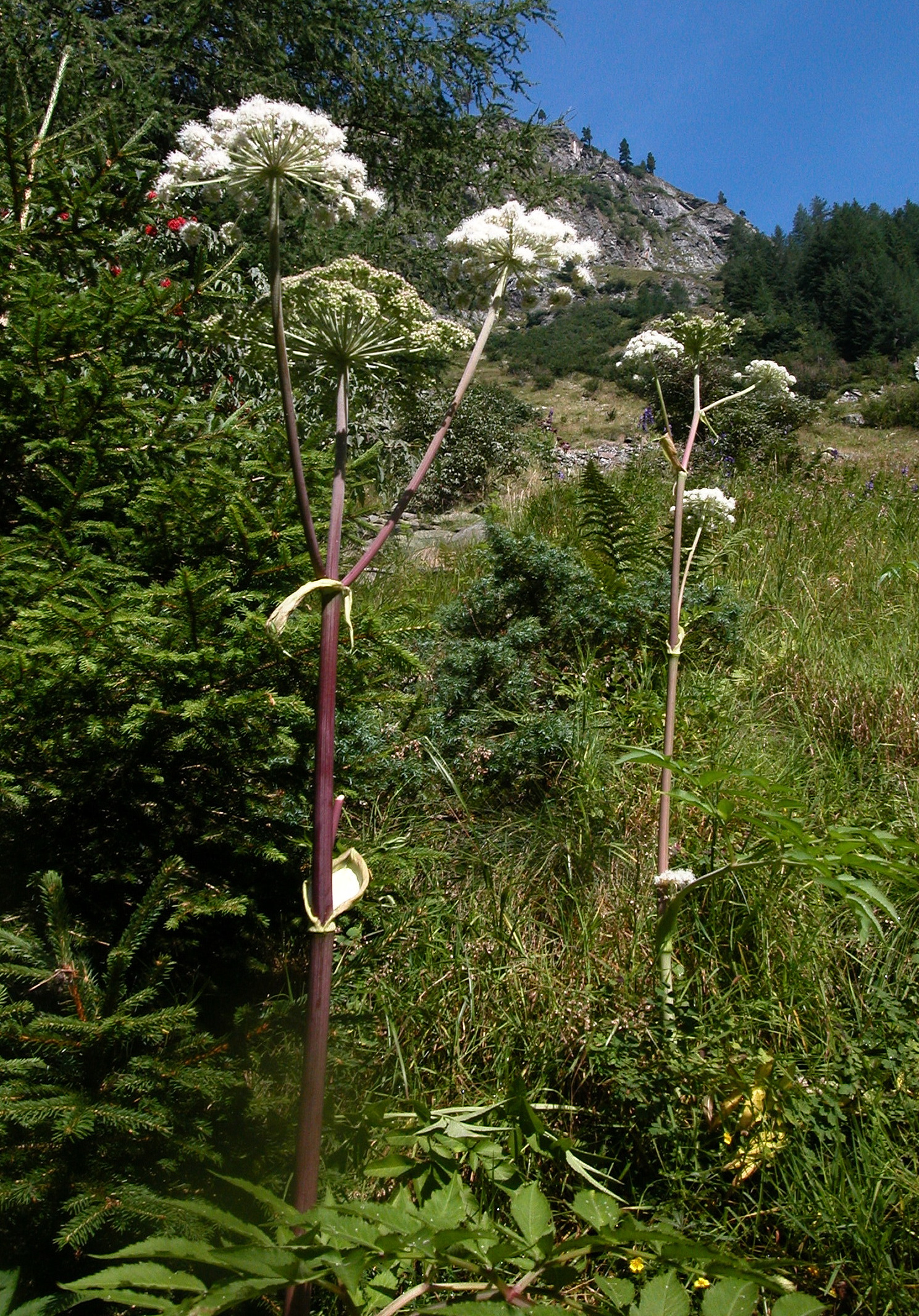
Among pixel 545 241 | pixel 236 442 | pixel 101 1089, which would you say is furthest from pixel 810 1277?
pixel 236 442

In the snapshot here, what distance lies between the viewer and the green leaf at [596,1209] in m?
1.09

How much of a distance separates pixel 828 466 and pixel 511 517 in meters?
3.11

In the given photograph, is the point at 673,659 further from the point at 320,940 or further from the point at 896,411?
the point at 896,411

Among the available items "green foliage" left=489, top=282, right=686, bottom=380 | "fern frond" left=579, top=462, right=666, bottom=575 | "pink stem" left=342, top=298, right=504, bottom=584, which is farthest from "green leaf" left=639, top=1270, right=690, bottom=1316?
"green foliage" left=489, top=282, right=686, bottom=380

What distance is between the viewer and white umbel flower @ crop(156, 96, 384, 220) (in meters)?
1.04

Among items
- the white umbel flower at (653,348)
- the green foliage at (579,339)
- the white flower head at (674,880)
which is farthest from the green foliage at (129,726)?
the green foliage at (579,339)

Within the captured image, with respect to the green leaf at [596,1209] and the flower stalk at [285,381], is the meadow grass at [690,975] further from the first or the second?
the flower stalk at [285,381]

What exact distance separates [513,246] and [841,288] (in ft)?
173

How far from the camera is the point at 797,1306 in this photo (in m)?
0.93

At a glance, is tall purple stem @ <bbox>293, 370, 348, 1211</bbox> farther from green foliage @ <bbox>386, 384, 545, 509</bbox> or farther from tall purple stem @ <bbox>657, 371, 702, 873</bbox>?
green foliage @ <bbox>386, 384, 545, 509</bbox>

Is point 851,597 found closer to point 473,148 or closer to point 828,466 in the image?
point 828,466

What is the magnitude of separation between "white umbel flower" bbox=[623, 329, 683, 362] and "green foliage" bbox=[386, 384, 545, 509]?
6.82m

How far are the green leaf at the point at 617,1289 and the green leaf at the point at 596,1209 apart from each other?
0.07 metres

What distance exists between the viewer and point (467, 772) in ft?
9.32
